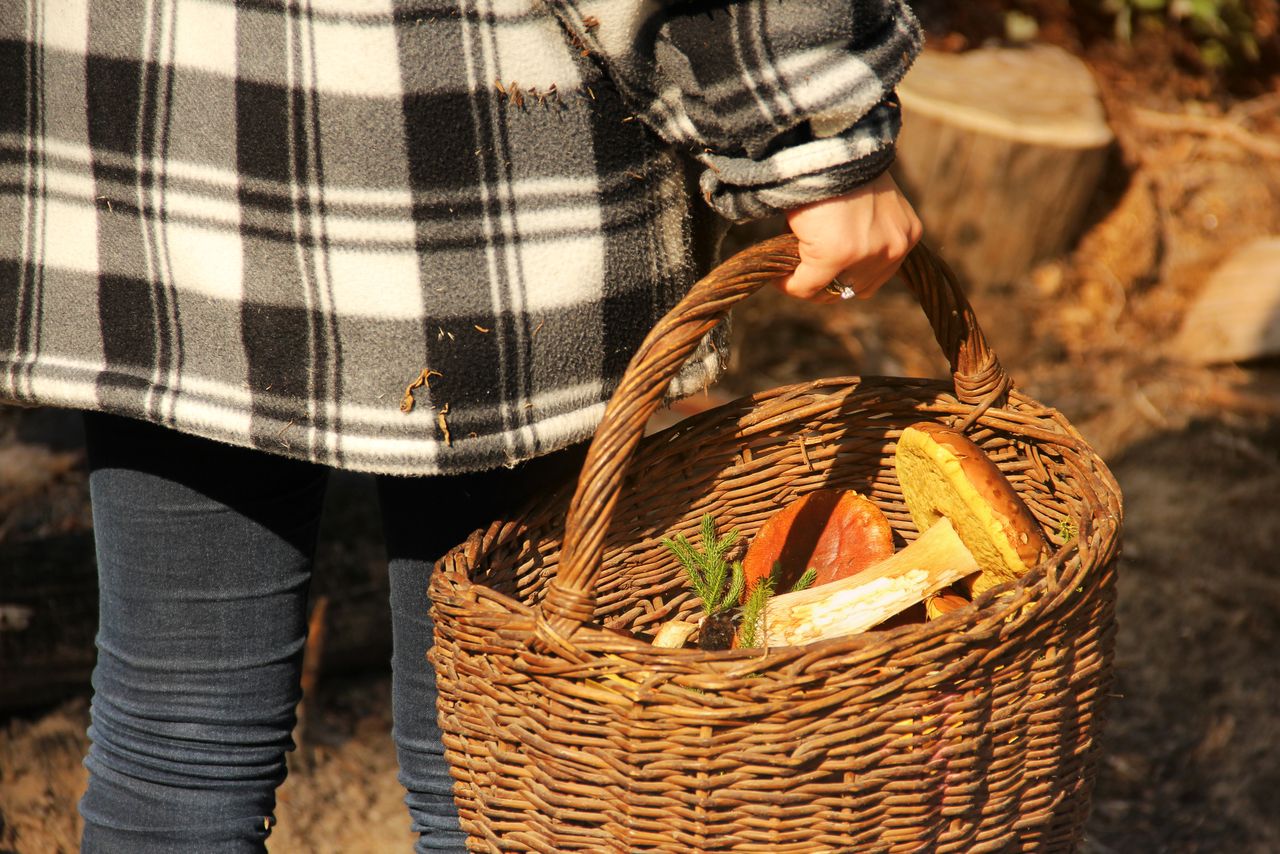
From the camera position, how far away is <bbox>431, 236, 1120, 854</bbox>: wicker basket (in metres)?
0.84

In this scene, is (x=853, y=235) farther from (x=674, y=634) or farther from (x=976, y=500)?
(x=674, y=634)

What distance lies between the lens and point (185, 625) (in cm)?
98

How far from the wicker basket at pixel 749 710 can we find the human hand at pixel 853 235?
0.03m

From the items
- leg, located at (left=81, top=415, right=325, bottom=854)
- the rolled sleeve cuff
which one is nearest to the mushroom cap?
the rolled sleeve cuff

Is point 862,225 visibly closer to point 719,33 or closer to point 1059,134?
point 719,33

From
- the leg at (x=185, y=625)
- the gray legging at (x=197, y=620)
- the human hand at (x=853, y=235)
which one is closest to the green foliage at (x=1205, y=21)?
the human hand at (x=853, y=235)

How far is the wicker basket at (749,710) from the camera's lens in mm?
836

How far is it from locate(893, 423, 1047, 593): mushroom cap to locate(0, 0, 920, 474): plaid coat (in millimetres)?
321

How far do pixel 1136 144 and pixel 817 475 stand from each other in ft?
8.74

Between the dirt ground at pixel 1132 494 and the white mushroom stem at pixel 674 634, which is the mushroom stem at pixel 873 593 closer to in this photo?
the white mushroom stem at pixel 674 634

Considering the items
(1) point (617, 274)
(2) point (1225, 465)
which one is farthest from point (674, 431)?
(2) point (1225, 465)

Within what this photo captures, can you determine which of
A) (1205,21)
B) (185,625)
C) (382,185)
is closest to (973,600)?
(382,185)

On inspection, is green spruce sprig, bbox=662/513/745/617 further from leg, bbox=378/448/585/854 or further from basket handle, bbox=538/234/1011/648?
basket handle, bbox=538/234/1011/648

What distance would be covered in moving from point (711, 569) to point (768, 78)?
52 centimetres
